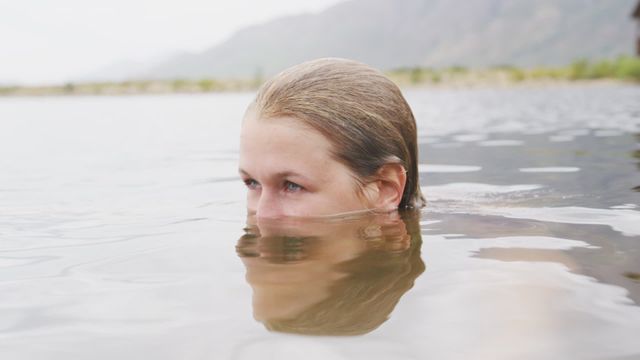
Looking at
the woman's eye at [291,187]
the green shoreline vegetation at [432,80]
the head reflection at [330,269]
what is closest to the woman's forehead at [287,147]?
the woman's eye at [291,187]

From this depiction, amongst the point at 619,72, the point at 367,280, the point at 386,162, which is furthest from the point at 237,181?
the point at 619,72

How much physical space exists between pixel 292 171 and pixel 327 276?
1.05m

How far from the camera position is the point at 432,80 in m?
64.7

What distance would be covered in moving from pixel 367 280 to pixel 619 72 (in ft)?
182

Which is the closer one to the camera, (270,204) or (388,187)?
(270,204)

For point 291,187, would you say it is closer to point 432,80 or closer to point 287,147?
point 287,147

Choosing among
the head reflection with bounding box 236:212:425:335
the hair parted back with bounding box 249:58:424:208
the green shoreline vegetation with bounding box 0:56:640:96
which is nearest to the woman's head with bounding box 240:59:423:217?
the hair parted back with bounding box 249:58:424:208

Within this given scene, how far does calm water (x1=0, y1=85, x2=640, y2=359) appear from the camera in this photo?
6.38 feet

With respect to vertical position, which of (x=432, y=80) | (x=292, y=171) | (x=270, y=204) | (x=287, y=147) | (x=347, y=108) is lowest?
(x=432, y=80)

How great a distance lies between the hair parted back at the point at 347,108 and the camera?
3.59 m

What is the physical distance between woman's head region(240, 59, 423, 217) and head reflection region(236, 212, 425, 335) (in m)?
0.14

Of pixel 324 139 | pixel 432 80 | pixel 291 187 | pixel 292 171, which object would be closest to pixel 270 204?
pixel 291 187

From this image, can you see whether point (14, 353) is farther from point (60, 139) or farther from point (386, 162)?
point (60, 139)

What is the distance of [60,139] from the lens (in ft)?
43.7
